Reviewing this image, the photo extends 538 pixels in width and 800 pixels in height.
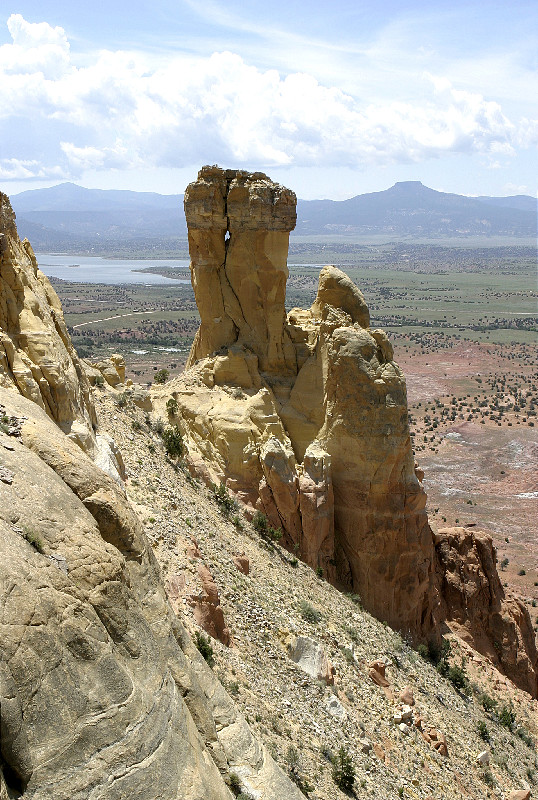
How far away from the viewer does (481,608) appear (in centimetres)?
3053

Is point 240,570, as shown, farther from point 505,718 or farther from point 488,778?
point 505,718

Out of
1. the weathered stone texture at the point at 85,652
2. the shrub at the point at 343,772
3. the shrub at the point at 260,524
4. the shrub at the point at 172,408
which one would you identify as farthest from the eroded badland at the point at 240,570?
the shrub at the point at 343,772

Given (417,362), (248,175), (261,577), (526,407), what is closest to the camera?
(261,577)

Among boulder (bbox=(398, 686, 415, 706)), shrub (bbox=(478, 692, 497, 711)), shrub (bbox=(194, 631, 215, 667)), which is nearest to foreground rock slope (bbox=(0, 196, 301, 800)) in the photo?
shrub (bbox=(194, 631, 215, 667))

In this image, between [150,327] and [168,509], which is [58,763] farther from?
[150,327]

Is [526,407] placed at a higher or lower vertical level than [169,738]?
lower

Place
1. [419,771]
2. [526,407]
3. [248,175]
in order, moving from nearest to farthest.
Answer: [419,771]
[248,175]
[526,407]

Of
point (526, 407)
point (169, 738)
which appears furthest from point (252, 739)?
point (526, 407)

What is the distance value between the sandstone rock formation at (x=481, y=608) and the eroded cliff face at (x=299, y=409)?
2551mm

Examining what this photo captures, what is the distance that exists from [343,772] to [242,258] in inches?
753

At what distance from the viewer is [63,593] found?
8555mm

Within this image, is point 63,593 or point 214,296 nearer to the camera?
point 63,593

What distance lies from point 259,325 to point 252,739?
18.7 m

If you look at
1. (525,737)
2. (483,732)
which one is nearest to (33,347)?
(483,732)
